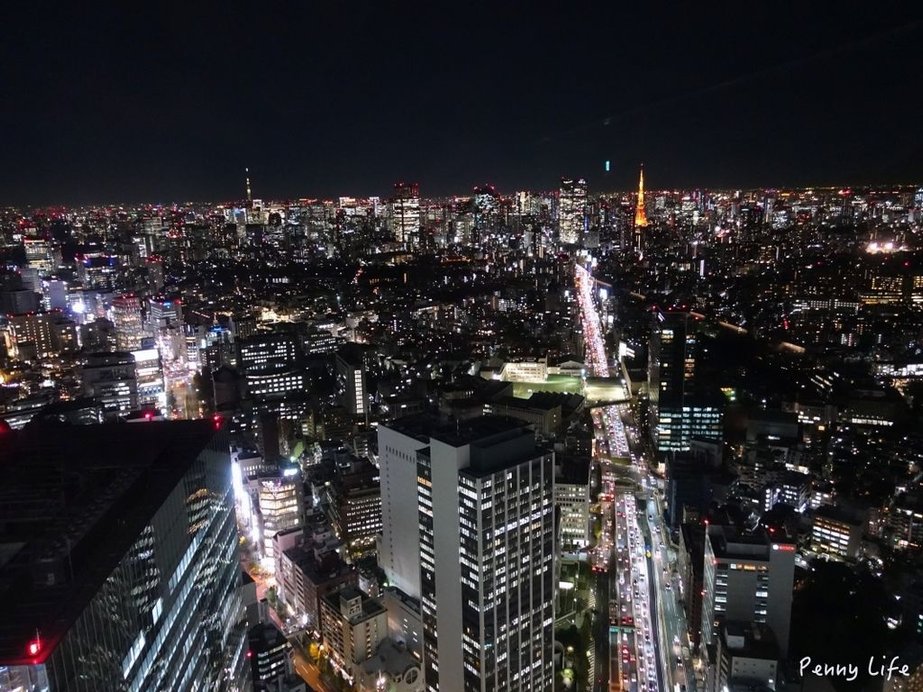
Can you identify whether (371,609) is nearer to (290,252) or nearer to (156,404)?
(156,404)

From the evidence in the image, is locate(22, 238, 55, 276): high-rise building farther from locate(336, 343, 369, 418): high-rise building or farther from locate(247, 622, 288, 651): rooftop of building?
locate(247, 622, 288, 651): rooftop of building

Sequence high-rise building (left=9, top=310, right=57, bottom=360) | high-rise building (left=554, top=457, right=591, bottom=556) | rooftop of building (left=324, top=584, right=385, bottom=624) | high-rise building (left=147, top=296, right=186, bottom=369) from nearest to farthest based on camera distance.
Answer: rooftop of building (left=324, top=584, right=385, bottom=624) < high-rise building (left=554, top=457, right=591, bottom=556) < high-rise building (left=9, top=310, right=57, bottom=360) < high-rise building (left=147, top=296, right=186, bottom=369)

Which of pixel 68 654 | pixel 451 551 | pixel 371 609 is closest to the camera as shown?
pixel 68 654

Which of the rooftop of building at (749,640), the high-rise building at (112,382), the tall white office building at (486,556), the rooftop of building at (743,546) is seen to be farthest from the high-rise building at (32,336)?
the rooftop of building at (749,640)

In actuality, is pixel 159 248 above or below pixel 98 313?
above

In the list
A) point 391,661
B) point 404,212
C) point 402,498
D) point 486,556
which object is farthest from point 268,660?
point 404,212

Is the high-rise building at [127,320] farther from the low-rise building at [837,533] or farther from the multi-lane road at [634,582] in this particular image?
the low-rise building at [837,533]

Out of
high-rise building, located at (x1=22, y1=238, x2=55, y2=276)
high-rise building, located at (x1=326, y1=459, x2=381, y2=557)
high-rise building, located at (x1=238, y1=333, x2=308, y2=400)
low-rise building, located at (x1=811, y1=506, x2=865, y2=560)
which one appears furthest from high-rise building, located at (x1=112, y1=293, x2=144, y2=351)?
low-rise building, located at (x1=811, y1=506, x2=865, y2=560)

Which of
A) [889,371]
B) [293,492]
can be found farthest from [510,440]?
[889,371]
